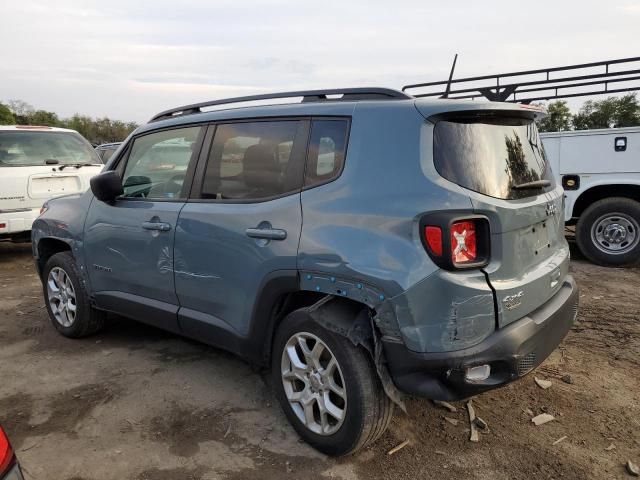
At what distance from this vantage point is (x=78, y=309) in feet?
14.1

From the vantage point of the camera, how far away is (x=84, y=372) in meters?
3.83

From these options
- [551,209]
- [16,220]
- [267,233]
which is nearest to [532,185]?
[551,209]

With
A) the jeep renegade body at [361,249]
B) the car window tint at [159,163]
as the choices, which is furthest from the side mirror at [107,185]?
the jeep renegade body at [361,249]

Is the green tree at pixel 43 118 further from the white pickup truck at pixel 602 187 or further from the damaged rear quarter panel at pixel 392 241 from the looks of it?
the damaged rear quarter panel at pixel 392 241

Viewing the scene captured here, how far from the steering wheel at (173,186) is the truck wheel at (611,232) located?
5.34m

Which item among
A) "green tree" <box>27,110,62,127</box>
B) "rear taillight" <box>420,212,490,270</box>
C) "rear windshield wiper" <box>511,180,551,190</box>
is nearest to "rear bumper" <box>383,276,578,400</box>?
"rear taillight" <box>420,212,490,270</box>

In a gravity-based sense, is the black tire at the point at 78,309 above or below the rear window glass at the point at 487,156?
below

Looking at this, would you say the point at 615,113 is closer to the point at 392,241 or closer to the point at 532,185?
the point at 532,185

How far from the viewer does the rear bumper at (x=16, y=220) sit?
22.9 feet

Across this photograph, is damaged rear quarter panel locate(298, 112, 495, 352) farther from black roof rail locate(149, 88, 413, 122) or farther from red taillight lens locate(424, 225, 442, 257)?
black roof rail locate(149, 88, 413, 122)

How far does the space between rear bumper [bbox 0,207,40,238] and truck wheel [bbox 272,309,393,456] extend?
5627mm

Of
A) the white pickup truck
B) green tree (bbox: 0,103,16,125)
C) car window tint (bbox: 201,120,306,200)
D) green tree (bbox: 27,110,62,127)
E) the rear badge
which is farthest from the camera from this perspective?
green tree (bbox: 27,110,62,127)

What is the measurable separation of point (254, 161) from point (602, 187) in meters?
5.30

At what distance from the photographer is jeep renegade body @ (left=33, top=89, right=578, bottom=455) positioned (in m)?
2.32
